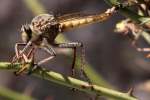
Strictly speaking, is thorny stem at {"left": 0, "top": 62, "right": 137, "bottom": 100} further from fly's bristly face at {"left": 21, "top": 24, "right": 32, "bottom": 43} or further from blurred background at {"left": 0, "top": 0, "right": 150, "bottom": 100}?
blurred background at {"left": 0, "top": 0, "right": 150, "bottom": 100}

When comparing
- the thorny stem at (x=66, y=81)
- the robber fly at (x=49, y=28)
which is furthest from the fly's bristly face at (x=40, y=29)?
the thorny stem at (x=66, y=81)

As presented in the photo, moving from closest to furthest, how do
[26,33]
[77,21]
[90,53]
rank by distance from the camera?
1. [26,33]
2. [77,21]
3. [90,53]

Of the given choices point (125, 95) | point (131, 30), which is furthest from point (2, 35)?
point (125, 95)

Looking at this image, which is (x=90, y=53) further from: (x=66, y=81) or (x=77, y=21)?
(x=66, y=81)

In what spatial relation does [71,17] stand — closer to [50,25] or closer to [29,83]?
[50,25]

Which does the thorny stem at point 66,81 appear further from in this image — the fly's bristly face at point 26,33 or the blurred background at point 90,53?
the blurred background at point 90,53

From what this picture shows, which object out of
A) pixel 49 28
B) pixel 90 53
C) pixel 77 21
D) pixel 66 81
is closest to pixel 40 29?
pixel 49 28
